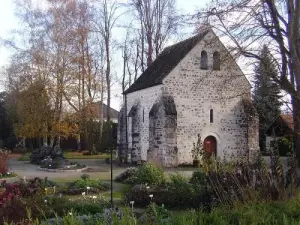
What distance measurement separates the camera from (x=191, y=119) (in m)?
25.0

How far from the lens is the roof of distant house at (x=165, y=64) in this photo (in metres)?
25.0

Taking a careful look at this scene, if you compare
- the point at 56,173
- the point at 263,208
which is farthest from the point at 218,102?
the point at 263,208

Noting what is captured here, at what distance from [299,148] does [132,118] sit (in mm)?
16556

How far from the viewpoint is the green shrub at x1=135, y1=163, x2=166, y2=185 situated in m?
14.1

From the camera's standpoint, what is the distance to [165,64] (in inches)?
1058

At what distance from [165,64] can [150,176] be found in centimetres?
1370

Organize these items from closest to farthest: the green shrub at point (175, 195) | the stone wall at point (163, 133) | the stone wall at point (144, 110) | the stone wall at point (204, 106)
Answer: the green shrub at point (175, 195) < the stone wall at point (163, 133) < the stone wall at point (204, 106) < the stone wall at point (144, 110)

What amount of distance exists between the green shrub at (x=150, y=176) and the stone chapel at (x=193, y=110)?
856 centimetres

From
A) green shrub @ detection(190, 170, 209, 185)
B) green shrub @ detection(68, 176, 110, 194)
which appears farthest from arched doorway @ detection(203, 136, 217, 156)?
green shrub @ detection(68, 176, 110, 194)

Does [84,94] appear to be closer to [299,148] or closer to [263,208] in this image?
[299,148]

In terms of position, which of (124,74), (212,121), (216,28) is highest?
(124,74)

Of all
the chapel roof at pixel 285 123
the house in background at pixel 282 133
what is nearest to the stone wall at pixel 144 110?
the chapel roof at pixel 285 123

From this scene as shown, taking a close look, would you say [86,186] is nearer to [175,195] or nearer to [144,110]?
[175,195]

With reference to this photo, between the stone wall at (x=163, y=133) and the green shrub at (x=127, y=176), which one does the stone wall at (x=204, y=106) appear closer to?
the stone wall at (x=163, y=133)
